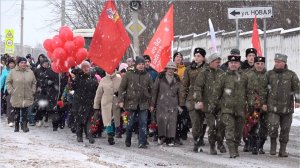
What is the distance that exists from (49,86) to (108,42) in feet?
11.3

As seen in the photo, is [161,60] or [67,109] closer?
[161,60]

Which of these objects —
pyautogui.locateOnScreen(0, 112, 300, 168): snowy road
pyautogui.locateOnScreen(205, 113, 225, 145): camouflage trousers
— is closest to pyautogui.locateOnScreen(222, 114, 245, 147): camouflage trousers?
pyautogui.locateOnScreen(205, 113, 225, 145): camouflage trousers

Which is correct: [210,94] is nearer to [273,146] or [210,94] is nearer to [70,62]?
[273,146]

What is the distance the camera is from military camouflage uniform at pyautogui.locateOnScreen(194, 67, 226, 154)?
12664 millimetres

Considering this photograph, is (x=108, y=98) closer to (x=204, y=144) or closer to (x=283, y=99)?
(x=204, y=144)

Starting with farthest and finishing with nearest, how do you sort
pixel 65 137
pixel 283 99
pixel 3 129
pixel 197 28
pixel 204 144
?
1. pixel 197 28
2. pixel 3 129
3. pixel 65 137
4. pixel 204 144
5. pixel 283 99

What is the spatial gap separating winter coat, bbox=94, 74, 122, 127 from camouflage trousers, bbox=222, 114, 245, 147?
3.22 m

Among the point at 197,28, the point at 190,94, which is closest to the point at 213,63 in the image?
the point at 190,94

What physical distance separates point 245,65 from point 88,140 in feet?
12.4

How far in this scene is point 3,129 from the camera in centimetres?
1702

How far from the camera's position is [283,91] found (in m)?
12.7

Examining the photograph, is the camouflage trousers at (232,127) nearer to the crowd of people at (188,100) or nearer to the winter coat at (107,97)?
the crowd of people at (188,100)

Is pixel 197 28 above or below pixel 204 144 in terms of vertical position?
above

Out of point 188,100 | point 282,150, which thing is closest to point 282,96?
point 282,150
